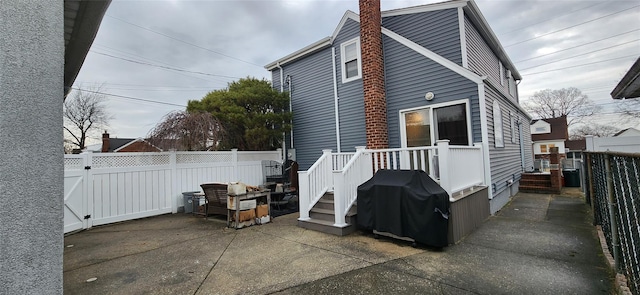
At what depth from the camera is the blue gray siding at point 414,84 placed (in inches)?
254

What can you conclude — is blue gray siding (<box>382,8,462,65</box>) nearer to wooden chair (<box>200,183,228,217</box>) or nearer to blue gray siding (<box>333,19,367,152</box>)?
blue gray siding (<box>333,19,367,152</box>)

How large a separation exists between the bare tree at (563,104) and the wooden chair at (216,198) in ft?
142

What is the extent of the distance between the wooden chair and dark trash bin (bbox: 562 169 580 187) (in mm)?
13721

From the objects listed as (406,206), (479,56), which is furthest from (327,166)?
(479,56)

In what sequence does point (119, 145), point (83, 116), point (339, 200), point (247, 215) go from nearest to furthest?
point (339, 200), point (247, 215), point (83, 116), point (119, 145)

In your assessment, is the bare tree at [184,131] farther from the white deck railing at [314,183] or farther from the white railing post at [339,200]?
the white railing post at [339,200]

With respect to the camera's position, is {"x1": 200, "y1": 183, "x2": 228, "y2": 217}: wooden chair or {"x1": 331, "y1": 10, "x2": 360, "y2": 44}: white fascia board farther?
{"x1": 331, "y1": 10, "x2": 360, "y2": 44}: white fascia board

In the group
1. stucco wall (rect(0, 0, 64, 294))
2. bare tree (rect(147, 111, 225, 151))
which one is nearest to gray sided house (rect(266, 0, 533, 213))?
bare tree (rect(147, 111, 225, 151))

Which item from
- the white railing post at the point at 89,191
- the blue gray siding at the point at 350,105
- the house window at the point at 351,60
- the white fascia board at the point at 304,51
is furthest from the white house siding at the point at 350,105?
the white railing post at the point at 89,191

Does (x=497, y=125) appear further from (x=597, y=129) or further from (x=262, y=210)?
(x=597, y=129)

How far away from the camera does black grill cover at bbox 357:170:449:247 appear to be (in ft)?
13.6

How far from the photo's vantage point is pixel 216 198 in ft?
21.4

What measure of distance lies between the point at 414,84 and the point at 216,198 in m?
5.97

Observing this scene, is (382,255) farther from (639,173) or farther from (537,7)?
(537,7)
